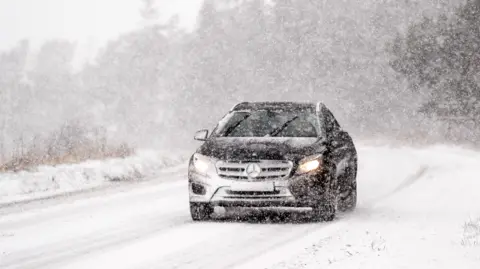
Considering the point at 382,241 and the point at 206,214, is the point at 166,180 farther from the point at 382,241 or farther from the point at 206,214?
the point at 382,241

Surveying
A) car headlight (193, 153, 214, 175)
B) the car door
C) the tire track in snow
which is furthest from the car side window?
car headlight (193, 153, 214, 175)

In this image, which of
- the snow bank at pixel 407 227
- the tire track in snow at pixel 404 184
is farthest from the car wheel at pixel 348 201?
the tire track in snow at pixel 404 184

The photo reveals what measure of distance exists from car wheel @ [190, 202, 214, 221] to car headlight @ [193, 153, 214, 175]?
46cm

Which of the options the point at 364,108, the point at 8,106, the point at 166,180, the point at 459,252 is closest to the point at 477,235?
the point at 459,252

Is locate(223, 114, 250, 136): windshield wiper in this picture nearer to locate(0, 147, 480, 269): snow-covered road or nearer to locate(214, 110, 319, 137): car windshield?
locate(214, 110, 319, 137): car windshield

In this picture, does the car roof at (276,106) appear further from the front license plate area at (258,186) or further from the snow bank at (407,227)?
the front license plate area at (258,186)

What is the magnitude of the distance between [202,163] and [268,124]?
5.30 feet

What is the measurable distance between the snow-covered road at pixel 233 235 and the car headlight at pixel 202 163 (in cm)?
71

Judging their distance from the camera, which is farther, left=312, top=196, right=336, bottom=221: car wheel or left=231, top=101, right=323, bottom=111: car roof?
left=231, top=101, right=323, bottom=111: car roof

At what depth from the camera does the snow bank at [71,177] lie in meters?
15.5

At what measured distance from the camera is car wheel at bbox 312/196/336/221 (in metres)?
11.0

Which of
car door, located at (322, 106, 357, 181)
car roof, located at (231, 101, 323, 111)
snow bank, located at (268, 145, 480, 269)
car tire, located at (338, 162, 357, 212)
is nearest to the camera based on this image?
snow bank, located at (268, 145, 480, 269)

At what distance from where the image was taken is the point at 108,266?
767 cm

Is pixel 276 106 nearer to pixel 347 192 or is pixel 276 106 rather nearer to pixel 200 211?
pixel 347 192
